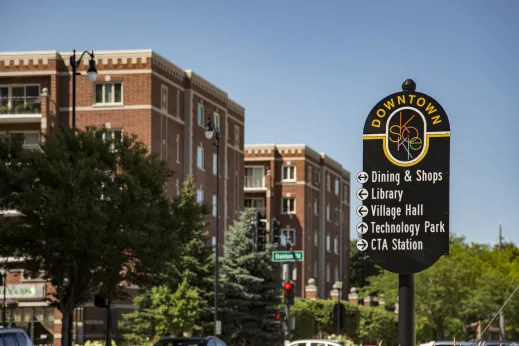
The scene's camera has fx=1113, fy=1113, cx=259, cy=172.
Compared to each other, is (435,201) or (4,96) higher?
(4,96)

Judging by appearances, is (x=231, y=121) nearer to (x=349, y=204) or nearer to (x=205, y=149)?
(x=205, y=149)

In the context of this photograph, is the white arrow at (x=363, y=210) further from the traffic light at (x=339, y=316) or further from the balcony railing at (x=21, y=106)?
the balcony railing at (x=21, y=106)

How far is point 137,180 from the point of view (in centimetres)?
4272

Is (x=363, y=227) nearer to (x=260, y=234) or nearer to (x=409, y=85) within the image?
(x=409, y=85)

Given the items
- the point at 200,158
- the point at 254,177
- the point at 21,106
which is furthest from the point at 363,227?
the point at 254,177

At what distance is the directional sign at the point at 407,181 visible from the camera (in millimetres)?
11555

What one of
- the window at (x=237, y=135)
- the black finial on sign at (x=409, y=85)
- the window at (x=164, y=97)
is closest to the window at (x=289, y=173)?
the window at (x=237, y=135)

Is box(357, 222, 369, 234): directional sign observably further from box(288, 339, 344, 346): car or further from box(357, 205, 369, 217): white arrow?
box(288, 339, 344, 346): car

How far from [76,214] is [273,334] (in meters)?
25.6

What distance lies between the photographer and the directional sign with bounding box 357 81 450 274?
37.9ft

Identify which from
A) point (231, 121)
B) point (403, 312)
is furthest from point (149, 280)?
point (231, 121)

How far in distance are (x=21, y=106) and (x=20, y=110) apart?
316 millimetres

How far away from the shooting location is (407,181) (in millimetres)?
11719

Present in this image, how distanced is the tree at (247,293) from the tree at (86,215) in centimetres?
2046
